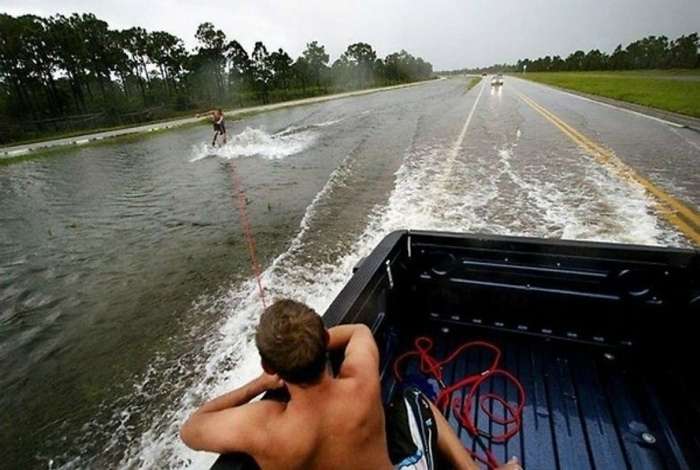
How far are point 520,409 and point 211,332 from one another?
3.16 meters

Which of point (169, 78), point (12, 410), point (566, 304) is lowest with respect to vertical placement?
point (12, 410)

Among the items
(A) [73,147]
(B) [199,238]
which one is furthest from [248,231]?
(A) [73,147]

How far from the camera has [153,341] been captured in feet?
14.0

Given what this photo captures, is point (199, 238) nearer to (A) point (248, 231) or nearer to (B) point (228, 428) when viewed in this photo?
(A) point (248, 231)

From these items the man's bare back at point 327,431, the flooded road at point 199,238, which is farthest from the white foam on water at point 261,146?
the man's bare back at point 327,431

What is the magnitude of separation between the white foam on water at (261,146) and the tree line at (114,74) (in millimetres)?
23399

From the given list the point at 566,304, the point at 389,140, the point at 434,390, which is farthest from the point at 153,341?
the point at 389,140

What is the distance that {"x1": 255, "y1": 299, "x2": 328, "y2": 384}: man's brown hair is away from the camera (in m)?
1.39

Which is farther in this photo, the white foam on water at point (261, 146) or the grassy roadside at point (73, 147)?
the grassy roadside at point (73, 147)

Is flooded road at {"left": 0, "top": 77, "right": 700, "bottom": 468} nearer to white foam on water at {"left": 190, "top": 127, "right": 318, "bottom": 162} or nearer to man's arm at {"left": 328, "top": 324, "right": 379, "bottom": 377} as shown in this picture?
white foam on water at {"left": 190, "top": 127, "right": 318, "bottom": 162}

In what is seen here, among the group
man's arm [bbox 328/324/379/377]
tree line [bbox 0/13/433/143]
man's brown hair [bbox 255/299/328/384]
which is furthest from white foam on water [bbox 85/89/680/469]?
tree line [bbox 0/13/433/143]

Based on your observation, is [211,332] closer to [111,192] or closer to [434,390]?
[434,390]

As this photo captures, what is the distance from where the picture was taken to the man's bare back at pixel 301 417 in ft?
4.63

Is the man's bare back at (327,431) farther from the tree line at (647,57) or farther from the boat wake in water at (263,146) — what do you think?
the tree line at (647,57)
